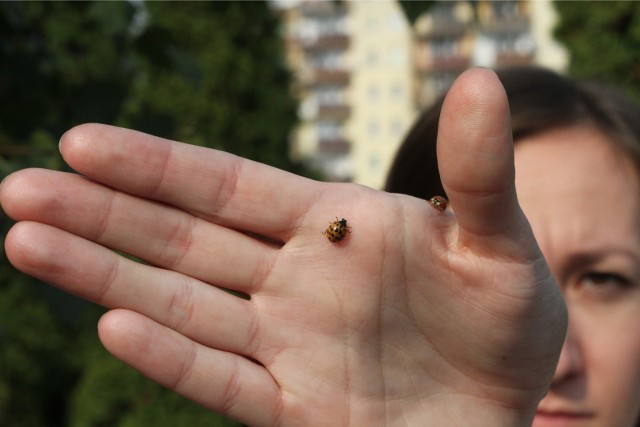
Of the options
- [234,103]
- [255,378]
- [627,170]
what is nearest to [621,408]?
[627,170]

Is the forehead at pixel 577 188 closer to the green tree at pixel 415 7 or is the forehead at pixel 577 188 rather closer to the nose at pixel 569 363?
the nose at pixel 569 363

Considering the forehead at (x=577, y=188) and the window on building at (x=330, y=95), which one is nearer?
the forehead at (x=577, y=188)

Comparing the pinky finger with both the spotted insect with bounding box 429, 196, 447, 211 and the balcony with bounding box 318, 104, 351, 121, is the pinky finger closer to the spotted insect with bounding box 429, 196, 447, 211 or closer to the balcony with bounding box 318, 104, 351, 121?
the spotted insect with bounding box 429, 196, 447, 211

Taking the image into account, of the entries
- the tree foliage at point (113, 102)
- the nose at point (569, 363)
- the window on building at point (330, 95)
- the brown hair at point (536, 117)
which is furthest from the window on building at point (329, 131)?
the nose at point (569, 363)

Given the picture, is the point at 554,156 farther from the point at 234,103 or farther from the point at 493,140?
the point at 234,103

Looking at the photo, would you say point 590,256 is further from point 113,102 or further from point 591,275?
point 113,102
